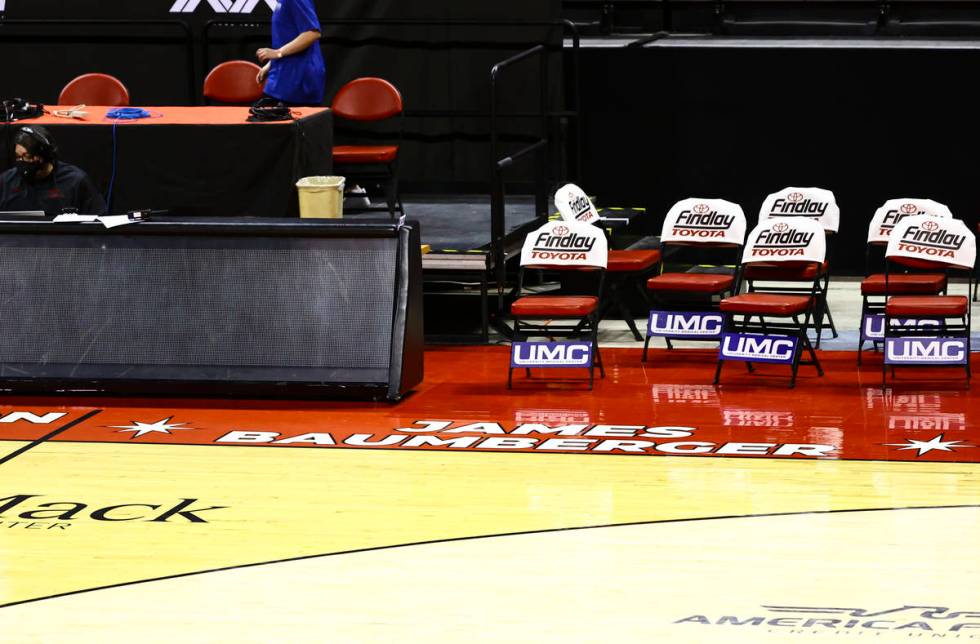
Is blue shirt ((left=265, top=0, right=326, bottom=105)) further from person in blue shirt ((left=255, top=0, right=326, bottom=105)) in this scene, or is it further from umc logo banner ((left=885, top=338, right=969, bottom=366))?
umc logo banner ((left=885, top=338, right=969, bottom=366))

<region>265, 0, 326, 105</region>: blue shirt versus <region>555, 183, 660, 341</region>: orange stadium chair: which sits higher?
<region>265, 0, 326, 105</region>: blue shirt

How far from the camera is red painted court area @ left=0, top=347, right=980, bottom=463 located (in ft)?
25.6

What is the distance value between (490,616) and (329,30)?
23.9 ft

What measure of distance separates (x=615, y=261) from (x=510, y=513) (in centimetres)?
370

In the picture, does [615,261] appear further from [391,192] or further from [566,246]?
[391,192]

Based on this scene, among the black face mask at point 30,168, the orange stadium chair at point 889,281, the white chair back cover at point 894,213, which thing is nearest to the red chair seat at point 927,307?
the orange stadium chair at point 889,281

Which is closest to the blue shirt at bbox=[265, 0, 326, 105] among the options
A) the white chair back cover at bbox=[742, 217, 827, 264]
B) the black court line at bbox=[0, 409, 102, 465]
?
the black court line at bbox=[0, 409, 102, 465]

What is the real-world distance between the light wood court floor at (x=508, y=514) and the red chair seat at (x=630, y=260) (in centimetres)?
113

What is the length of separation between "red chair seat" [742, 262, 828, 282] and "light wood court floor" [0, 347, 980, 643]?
2.16ft

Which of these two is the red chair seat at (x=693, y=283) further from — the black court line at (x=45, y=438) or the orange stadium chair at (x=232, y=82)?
the black court line at (x=45, y=438)

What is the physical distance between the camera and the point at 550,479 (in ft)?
23.8

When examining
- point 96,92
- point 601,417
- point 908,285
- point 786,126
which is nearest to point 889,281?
point 908,285

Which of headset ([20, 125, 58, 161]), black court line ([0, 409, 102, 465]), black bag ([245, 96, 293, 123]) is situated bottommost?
black court line ([0, 409, 102, 465])

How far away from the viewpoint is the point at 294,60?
1025cm
